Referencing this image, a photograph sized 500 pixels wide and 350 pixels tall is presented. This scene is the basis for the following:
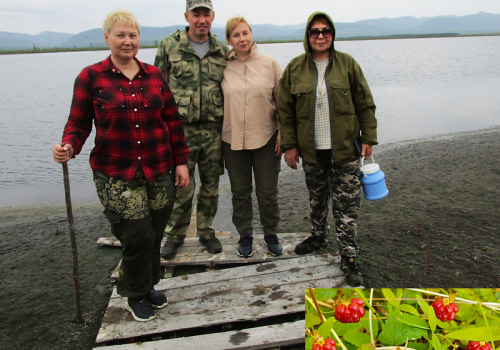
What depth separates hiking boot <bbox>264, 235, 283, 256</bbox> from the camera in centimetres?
361

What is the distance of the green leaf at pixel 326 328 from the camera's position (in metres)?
0.80

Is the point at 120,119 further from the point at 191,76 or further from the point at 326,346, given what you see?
the point at 326,346

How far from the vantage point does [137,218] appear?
250 centimetres

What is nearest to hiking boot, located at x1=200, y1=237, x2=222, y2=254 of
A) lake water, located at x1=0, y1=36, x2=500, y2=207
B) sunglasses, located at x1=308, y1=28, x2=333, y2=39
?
sunglasses, located at x1=308, y1=28, x2=333, y2=39

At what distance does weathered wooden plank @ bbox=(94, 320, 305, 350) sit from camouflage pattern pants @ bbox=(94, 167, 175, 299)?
40 cm

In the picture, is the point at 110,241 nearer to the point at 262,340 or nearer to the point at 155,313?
the point at 155,313

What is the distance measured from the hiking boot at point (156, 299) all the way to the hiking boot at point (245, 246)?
0.94m

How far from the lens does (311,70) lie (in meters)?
3.02

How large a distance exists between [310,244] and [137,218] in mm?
1808

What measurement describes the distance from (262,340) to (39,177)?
7.36m

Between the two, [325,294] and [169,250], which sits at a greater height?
[325,294]

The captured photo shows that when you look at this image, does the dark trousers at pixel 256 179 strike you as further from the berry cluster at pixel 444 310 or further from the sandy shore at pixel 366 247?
the berry cluster at pixel 444 310

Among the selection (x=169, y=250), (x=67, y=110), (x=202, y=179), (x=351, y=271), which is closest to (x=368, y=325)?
(x=351, y=271)

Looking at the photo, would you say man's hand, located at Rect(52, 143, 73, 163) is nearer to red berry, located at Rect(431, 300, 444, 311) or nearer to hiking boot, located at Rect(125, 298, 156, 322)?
hiking boot, located at Rect(125, 298, 156, 322)
